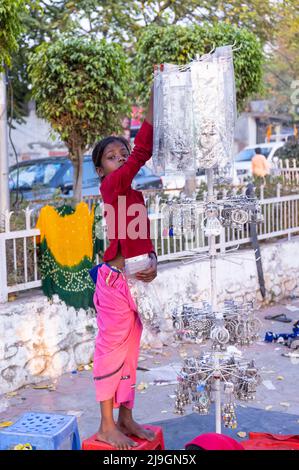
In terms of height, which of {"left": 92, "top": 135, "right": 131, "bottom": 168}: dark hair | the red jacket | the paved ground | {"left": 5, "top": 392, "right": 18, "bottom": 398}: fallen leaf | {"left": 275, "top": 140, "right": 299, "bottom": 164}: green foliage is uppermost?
{"left": 275, "top": 140, "right": 299, "bottom": 164}: green foliage

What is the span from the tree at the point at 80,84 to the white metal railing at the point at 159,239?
1.44 metres

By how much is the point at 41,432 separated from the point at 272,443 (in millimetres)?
1288

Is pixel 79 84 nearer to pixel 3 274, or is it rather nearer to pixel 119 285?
pixel 3 274

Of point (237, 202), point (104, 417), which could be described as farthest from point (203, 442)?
point (237, 202)

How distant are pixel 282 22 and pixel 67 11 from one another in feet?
15.2

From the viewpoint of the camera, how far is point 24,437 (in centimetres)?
317

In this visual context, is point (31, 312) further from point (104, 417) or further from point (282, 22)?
point (282, 22)

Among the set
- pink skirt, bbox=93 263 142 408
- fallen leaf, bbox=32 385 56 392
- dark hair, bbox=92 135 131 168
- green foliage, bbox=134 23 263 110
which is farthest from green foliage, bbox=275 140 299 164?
pink skirt, bbox=93 263 142 408

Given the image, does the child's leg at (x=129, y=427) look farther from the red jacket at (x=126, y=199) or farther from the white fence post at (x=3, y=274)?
the white fence post at (x=3, y=274)

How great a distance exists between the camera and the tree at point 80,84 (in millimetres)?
7551

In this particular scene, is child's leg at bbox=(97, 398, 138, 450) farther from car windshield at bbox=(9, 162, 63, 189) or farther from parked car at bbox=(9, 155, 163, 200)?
car windshield at bbox=(9, 162, 63, 189)

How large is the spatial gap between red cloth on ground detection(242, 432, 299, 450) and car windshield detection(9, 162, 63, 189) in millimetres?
8400

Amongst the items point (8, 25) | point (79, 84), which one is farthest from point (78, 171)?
point (8, 25)

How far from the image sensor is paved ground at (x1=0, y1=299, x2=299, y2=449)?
4371mm
